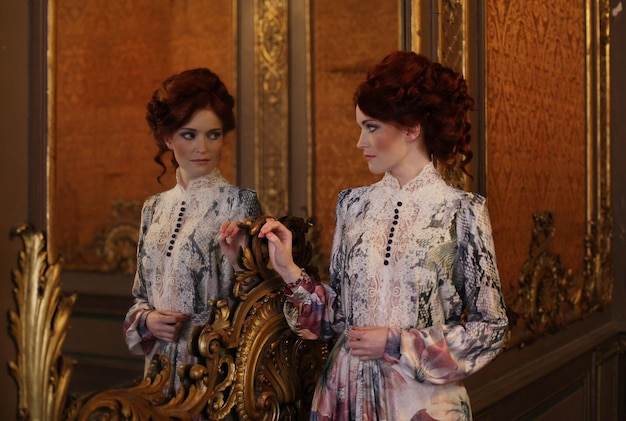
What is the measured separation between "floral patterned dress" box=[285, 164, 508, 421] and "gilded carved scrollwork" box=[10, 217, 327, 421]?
0.74 ft

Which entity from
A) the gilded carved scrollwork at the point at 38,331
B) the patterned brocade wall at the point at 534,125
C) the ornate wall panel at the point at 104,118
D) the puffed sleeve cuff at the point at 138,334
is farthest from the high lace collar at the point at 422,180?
the patterned brocade wall at the point at 534,125

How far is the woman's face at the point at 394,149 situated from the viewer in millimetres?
1917

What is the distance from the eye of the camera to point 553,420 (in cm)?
370

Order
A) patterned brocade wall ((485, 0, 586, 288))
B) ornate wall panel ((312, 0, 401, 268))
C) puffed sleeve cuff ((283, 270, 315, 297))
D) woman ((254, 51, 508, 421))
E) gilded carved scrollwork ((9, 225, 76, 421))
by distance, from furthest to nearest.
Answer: patterned brocade wall ((485, 0, 586, 288))
ornate wall panel ((312, 0, 401, 268))
puffed sleeve cuff ((283, 270, 315, 297))
woman ((254, 51, 508, 421))
gilded carved scrollwork ((9, 225, 76, 421))

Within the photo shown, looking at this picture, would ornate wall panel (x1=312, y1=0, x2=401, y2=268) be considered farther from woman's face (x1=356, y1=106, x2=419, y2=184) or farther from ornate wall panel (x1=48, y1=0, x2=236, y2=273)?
ornate wall panel (x1=48, y1=0, x2=236, y2=273)

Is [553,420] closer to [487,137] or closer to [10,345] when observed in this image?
[487,137]

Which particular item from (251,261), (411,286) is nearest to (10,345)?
(251,261)

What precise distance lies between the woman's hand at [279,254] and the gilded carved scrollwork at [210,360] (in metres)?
0.03

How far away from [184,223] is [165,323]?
8.7 inches

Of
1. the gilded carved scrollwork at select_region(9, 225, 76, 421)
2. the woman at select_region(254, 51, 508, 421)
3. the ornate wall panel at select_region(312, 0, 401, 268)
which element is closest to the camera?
the gilded carved scrollwork at select_region(9, 225, 76, 421)

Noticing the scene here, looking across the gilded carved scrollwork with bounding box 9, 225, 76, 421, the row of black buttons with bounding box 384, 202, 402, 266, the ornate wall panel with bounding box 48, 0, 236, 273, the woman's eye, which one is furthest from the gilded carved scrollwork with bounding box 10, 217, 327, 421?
the row of black buttons with bounding box 384, 202, 402, 266

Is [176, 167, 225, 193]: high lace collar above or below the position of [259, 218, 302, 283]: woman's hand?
above

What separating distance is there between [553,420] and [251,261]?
2177 millimetres

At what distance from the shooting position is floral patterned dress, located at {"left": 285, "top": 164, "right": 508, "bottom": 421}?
6.00ft
